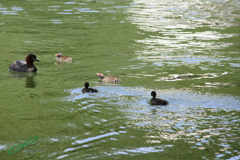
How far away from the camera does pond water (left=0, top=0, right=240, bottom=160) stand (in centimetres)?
773

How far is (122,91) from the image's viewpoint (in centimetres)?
1113

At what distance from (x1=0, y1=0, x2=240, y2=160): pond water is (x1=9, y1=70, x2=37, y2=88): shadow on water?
44mm

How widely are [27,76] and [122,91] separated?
426 cm

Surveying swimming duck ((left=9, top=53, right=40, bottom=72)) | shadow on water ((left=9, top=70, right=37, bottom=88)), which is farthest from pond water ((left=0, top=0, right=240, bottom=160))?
swimming duck ((left=9, top=53, right=40, bottom=72))

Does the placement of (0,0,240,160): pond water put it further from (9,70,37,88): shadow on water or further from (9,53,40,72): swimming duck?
(9,53,40,72): swimming duck

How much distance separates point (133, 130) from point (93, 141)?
1004 mm

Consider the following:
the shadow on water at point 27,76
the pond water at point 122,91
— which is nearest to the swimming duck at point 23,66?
the shadow on water at point 27,76

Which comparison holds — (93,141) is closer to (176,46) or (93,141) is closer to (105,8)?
(176,46)

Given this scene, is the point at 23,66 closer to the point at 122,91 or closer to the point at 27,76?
the point at 27,76

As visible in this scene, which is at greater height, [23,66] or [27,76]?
[23,66]

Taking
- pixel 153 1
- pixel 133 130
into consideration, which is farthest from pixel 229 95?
pixel 153 1

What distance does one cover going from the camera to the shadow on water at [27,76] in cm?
1247

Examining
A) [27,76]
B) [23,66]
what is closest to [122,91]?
[27,76]

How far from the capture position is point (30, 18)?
26.5 meters
